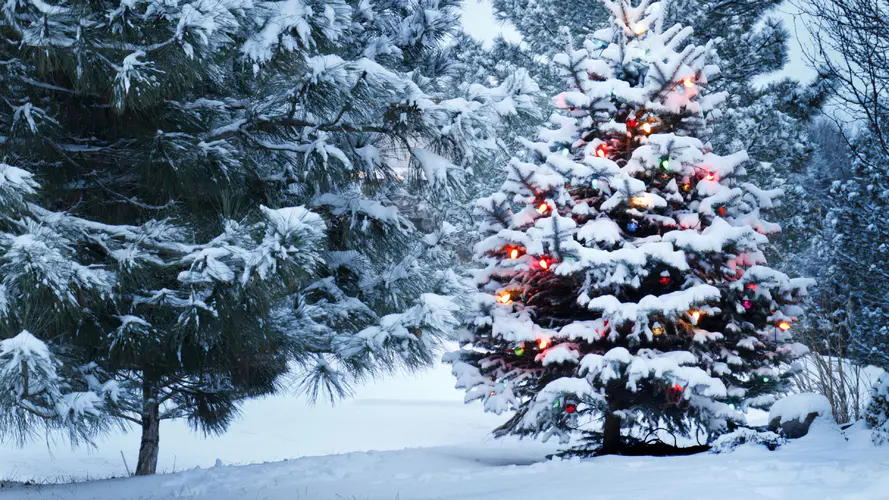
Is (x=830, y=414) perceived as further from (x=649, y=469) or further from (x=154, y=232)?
(x=154, y=232)

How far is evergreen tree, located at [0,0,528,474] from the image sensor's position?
3.73 m

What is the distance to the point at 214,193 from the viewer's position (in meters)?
5.23

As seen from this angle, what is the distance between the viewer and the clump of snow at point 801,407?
5738mm

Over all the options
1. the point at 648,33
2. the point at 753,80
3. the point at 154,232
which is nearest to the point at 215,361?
the point at 154,232

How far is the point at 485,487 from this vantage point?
4.66 metres

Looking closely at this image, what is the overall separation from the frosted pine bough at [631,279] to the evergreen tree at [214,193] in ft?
2.95

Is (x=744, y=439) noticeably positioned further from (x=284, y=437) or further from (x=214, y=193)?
(x=284, y=437)

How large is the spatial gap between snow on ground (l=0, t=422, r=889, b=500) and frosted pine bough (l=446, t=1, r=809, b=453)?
0.62m

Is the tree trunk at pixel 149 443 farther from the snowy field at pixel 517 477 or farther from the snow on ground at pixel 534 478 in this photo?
the snow on ground at pixel 534 478

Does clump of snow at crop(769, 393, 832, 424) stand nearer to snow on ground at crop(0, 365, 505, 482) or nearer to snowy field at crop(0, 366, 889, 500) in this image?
snowy field at crop(0, 366, 889, 500)

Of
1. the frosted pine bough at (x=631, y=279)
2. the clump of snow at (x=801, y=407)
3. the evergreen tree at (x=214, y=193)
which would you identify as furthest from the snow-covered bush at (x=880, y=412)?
the evergreen tree at (x=214, y=193)

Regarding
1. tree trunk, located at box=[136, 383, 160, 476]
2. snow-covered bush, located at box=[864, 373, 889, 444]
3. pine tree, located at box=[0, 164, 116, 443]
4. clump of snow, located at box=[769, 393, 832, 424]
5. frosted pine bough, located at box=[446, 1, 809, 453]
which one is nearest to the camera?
pine tree, located at box=[0, 164, 116, 443]

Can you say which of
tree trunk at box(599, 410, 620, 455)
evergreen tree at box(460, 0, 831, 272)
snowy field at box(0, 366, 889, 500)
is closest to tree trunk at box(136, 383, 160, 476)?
snowy field at box(0, 366, 889, 500)

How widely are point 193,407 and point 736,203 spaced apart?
5685 millimetres
